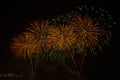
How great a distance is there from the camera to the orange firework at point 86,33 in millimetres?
5480

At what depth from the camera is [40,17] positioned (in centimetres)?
579

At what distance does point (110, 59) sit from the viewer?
557 cm

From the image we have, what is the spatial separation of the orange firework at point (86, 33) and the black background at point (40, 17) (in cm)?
31

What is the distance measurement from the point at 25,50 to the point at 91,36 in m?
1.42

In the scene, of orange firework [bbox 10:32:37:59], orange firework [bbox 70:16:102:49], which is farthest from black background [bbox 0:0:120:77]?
orange firework [bbox 70:16:102:49]

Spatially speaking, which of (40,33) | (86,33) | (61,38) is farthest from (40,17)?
(86,33)

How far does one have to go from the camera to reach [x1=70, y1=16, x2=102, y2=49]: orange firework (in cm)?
548

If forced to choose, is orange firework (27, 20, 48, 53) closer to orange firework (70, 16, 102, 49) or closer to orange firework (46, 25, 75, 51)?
orange firework (46, 25, 75, 51)

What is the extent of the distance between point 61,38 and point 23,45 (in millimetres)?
828

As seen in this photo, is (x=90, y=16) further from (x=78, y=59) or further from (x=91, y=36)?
(x=78, y=59)

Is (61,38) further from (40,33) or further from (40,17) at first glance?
(40,17)

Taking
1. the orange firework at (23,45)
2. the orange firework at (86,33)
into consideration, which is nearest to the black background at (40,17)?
the orange firework at (23,45)

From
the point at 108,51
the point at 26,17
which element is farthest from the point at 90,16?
the point at 26,17

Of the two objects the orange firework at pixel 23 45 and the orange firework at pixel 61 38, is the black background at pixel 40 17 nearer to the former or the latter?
the orange firework at pixel 23 45
